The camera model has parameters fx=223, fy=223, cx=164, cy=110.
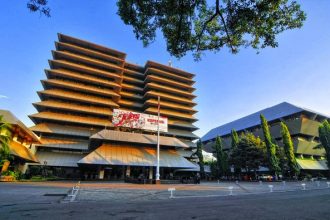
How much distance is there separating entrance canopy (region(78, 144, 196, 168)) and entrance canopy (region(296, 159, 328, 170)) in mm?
28764

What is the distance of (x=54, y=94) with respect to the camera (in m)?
50.2

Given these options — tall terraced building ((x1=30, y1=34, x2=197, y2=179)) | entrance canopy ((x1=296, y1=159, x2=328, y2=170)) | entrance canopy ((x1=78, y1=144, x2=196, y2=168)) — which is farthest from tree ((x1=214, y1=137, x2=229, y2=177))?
entrance canopy ((x1=296, y1=159, x2=328, y2=170))

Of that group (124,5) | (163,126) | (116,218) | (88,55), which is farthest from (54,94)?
(116,218)

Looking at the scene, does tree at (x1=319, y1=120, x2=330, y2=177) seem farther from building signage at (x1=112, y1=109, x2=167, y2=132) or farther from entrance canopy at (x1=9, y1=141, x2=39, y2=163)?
entrance canopy at (x1=9, y1=141, x2=39, y2=163)

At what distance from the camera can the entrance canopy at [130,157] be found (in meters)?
35.6

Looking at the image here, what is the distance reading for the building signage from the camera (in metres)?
42.7

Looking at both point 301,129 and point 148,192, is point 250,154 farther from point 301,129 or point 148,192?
point 148,192

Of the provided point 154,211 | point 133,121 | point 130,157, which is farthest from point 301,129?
point 154,211

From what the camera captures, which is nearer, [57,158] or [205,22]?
[205,22]

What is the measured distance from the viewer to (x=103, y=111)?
54.6 m

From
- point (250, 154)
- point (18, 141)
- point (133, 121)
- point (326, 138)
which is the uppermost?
point (133, 121)

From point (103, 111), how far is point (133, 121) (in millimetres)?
14339

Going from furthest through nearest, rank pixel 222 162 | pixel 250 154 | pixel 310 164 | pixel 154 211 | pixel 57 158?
1. pixel 310 164
2. pixel 222 162
3. pixel 57 158
4. pixel 250 154
5. pixel 154 211

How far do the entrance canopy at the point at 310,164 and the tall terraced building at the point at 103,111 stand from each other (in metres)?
26.5
